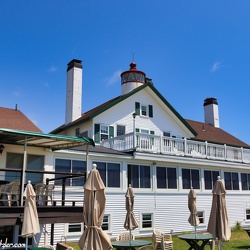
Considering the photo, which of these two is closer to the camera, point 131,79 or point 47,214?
point 47,214

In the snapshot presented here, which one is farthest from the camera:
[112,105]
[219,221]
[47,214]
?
[112,105]

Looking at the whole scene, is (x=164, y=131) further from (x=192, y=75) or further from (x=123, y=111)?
(x=192, y=75)

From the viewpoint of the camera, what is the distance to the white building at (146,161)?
16109 millimetres

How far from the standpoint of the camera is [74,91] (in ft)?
70.5

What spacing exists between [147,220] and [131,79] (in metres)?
10.7

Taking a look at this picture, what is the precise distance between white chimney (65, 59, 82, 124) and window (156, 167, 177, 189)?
22.8 feet

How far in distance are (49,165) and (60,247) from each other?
485 centimetres

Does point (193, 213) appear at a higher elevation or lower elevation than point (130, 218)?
higher

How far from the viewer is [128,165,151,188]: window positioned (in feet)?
57.1

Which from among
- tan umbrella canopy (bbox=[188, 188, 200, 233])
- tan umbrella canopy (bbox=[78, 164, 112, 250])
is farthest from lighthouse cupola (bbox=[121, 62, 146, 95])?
tan umbrella canopy (bbox=[78, 164, 112, 250])

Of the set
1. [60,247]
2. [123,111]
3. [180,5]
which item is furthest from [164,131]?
[60,247]

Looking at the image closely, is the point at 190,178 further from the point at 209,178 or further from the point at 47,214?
the point at 47,214

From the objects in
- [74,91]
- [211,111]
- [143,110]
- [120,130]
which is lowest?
[120,130]

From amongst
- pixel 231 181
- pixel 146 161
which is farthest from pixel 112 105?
pixel 231 181
